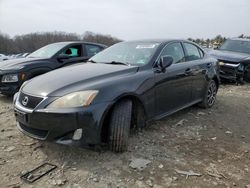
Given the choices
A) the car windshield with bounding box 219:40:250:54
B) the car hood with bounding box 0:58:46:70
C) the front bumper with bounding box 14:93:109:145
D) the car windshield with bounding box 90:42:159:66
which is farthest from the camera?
the car windshield with bounding box 219:40:250:54

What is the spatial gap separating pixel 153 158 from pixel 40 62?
14.1 feet

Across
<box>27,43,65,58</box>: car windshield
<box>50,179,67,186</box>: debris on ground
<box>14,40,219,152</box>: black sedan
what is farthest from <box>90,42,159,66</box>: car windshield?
<box>27,43,65,58</box>: car windshield

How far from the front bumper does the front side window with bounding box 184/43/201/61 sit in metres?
2.61

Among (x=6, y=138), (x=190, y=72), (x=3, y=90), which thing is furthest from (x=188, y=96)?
(x=3, y=90)

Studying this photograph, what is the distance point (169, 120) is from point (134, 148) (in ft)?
4.91

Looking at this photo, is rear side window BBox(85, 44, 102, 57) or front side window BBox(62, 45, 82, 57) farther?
rear side window BBox(85, 44, 102, 57)

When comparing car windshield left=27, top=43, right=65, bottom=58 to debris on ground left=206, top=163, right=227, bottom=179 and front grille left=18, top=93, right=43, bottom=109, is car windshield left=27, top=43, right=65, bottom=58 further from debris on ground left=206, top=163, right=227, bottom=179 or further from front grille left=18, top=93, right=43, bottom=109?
debris on ground left=206, top=163, right=227, bottom=179

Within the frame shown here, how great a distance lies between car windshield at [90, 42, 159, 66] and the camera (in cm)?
471

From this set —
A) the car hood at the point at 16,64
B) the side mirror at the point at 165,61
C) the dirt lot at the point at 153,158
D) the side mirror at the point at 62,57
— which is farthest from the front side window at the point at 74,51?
the side mirror at the point at 165,61

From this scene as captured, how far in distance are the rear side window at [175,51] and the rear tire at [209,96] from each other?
1156 mm

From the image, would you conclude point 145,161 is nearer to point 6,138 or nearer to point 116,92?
point 116,92

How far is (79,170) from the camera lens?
3.47 meters

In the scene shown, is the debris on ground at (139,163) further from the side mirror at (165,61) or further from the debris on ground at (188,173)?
the side mirror at (165,61)

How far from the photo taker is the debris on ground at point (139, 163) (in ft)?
11.7
